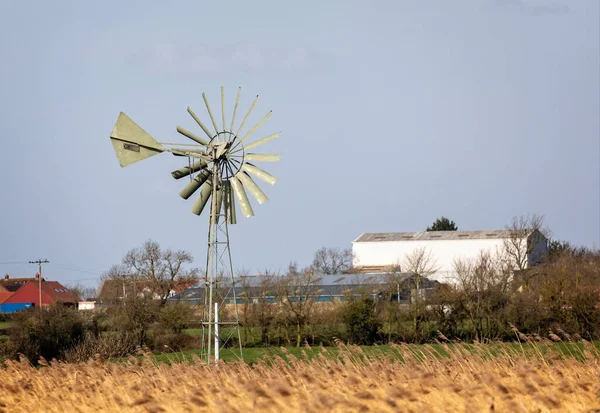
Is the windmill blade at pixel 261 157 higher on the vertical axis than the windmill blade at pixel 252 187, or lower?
higher

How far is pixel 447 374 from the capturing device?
898 cm

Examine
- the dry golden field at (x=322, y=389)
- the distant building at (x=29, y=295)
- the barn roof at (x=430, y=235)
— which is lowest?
the dry golden field at (x=322, y=389)

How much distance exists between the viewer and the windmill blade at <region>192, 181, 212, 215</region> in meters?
20.7

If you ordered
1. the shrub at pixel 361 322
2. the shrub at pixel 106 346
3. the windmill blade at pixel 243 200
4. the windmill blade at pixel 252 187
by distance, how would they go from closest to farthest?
the windmill blade at pixel 252 187, the windmill blade at pixel 243 200, the shrub at pixel 106 346, the shrub at pixel 361 322

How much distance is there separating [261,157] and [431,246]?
4907cm

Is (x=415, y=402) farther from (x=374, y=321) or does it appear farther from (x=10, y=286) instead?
(x=10, y=286)

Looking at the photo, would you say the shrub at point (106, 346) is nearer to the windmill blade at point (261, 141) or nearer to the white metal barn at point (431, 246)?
the windmill blade at point (261, 141)

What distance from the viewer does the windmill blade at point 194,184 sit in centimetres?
2058

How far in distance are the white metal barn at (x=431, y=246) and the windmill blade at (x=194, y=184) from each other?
45.8m

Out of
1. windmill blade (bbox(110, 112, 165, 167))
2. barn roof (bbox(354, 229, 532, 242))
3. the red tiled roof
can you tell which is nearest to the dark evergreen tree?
barn roof (bbox(354, 229, 532, 242))

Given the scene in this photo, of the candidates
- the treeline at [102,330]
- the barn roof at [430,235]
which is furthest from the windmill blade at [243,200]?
the barn roof at [430,235]

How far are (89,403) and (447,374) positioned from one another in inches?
146

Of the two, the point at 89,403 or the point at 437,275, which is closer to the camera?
the point at 89,403

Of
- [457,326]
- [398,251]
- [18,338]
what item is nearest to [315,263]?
[398,251]
